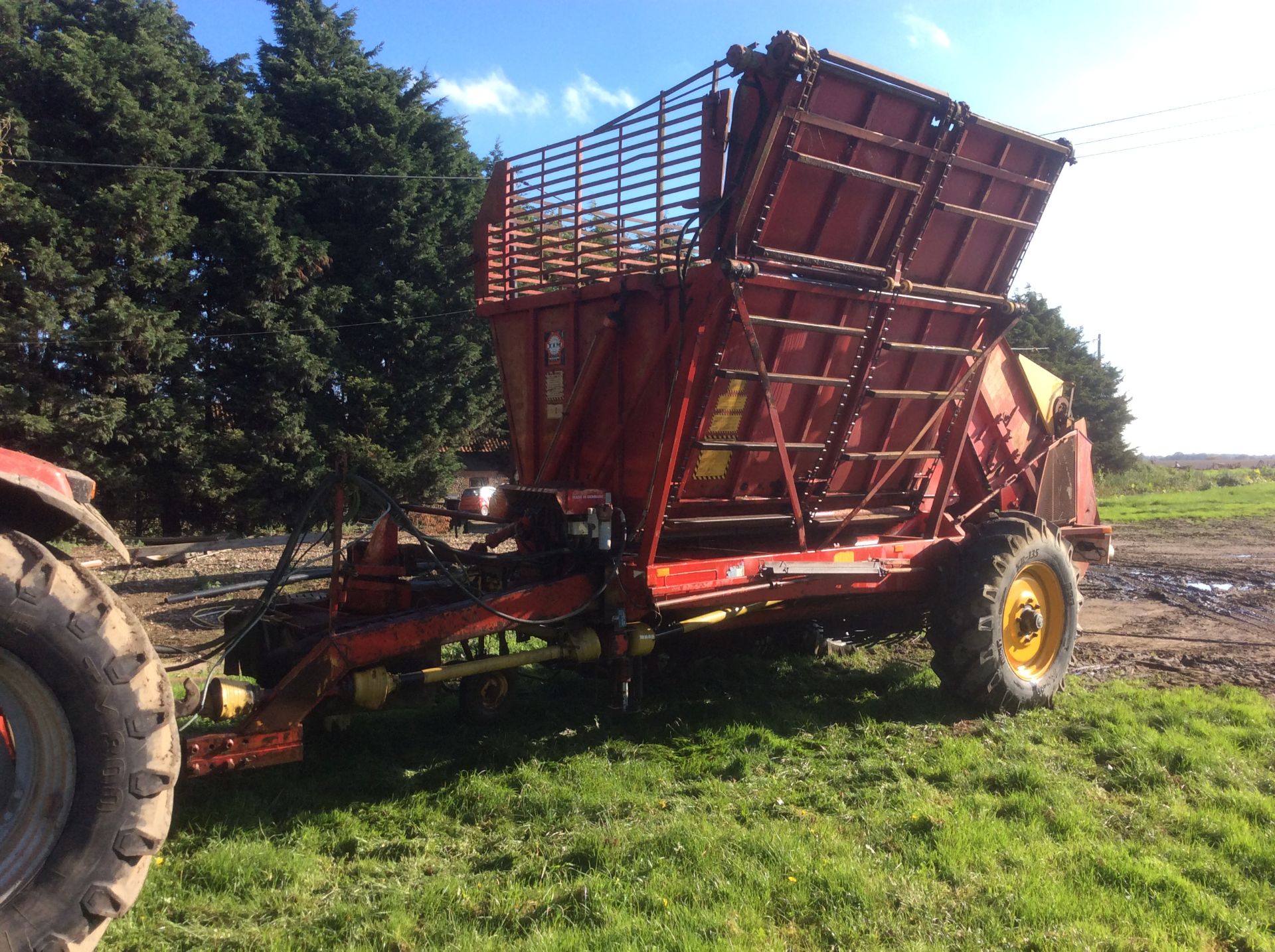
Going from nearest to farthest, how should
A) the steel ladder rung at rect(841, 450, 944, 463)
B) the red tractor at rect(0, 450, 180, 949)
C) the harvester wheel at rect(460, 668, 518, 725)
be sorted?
1. the red tractor at rect(0, 450, 180, 949)
2. the harvester wheel at rect(460, 668, 518, 725)
3. the steel ladder rung at rect(841, 450, 944, 463)

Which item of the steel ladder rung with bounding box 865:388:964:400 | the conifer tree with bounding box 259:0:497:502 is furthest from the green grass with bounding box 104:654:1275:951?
the conifer tree with bounding box 259:0:497:502

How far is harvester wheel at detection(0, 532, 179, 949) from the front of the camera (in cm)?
257

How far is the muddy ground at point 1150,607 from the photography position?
7301 mm

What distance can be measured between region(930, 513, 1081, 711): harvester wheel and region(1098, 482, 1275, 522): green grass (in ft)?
54.7

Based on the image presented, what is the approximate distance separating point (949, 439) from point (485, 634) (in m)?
3.84

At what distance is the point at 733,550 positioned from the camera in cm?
588

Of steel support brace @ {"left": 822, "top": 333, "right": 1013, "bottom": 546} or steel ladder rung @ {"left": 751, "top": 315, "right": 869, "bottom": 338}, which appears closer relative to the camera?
steel ladder rung @ {"left": 751, "top": 315, "right": 869, "bottom": 338}

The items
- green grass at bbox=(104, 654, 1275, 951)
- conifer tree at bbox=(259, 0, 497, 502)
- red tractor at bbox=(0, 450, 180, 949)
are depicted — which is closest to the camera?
red tractor at bbox=(0, 450, 180, 949)

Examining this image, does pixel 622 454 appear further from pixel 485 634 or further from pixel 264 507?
pixel 264 507

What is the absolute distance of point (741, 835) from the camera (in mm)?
3963

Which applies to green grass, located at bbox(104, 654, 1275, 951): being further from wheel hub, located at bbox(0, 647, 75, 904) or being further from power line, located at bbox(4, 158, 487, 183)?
power line, located at bbox(4, 158, 487, 183)

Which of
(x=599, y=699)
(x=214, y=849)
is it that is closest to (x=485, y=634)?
(x=599, y=699)

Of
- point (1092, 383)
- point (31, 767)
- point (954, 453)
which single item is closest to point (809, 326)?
point (954, 453)

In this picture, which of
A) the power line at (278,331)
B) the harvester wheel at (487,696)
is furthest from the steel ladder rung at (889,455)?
the power line at (278,331)
